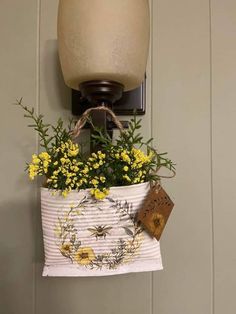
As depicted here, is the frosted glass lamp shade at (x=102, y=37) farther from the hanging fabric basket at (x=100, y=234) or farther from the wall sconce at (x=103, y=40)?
the hanging fabric basket at (x=100, y=234)

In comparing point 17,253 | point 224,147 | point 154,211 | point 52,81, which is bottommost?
point 17,253

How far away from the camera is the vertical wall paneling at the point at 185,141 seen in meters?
0.69

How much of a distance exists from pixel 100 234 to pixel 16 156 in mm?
307

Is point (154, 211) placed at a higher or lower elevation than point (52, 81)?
lower

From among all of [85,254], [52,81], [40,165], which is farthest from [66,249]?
[52,81]

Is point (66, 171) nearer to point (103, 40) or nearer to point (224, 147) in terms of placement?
point (103, 40)

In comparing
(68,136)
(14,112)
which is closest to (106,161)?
(68,136)

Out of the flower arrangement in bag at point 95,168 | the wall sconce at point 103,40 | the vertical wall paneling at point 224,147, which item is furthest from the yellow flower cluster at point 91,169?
the vertical wall paneling at point 224,147

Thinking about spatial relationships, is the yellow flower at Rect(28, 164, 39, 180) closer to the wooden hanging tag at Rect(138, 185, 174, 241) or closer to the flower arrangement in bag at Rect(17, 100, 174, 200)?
the flower arrangement in bag at Rect(17, 100, 174, 200)

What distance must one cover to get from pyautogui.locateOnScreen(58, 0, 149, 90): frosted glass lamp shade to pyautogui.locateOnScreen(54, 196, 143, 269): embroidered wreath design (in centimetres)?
20

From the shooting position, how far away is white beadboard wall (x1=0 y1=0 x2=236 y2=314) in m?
0.69

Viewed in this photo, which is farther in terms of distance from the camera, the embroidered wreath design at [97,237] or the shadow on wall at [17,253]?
the shadow on wall at [17,253]

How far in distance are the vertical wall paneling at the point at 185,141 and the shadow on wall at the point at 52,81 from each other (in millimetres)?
187

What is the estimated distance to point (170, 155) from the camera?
703 millimetres
